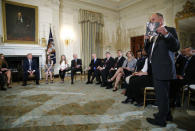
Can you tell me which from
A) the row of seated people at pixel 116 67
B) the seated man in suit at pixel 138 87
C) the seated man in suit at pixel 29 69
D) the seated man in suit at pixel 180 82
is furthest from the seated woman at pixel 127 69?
the seated man in suit at pixel 29 69

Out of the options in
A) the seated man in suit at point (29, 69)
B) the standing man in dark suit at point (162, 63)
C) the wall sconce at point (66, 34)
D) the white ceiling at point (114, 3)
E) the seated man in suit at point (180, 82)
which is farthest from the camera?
the white ceiling at point (114, 3)

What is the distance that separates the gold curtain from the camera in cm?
737

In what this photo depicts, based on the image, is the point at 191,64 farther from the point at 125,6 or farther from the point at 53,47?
the point at 125,6

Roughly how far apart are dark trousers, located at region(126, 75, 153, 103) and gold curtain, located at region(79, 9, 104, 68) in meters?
5.13

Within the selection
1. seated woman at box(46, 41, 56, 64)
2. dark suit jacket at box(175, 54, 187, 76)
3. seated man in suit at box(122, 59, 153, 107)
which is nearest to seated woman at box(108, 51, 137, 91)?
seated man in suit at box(122, 59, 153, 107)

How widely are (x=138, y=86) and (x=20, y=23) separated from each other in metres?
5.94

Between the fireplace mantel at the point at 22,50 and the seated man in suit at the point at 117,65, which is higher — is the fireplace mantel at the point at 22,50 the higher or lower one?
the higher one

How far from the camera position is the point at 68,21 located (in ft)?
22.6

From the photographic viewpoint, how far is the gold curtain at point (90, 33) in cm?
737

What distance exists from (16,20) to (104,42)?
5300 millimetres

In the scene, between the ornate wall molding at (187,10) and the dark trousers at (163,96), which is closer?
the dark trousers at (163,96)

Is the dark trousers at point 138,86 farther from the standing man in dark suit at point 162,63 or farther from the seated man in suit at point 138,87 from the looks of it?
the standing man in dark suit at point 162,63

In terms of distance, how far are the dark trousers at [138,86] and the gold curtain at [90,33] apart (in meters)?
5.13

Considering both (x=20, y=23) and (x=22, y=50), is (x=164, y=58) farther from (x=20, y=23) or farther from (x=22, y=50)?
(x=20, y=23)
